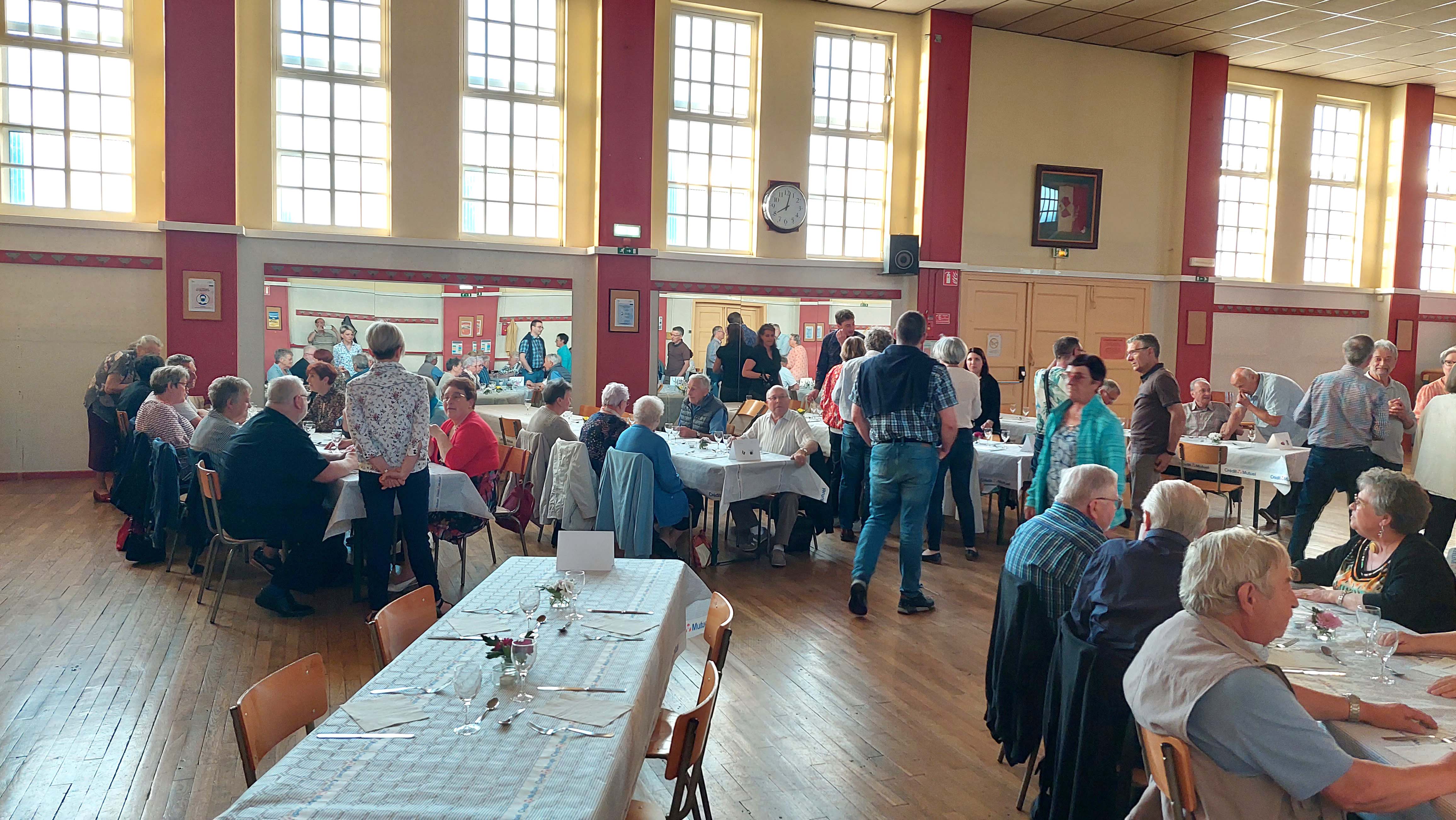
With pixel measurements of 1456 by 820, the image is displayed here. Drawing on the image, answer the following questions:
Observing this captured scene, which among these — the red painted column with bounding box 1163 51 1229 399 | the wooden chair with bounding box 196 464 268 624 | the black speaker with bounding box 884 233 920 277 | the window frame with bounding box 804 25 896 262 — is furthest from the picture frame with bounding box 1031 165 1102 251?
the wooden chair with bounding box 196 464 268 624

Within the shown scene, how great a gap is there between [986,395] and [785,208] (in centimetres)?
422

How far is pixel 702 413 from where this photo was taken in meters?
7.36

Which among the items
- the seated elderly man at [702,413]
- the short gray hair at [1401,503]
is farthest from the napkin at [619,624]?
the seated elderly man at [702,413]

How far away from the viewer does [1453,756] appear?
6.36 ft

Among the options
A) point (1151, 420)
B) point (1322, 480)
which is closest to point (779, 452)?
point (1151, 420)

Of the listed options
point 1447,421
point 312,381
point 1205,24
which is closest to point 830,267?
point 1205,24

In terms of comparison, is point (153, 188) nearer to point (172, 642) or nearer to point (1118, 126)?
point (172, 642)

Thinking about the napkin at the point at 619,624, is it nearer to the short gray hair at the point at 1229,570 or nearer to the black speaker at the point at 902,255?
the short gray hair at the point at 1229,570

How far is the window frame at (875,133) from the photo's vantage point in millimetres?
11133

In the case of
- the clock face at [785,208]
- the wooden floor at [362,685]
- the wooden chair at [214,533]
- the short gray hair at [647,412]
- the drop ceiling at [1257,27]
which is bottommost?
the wooden floor at [362,685]

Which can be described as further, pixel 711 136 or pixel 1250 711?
pixel 711 136

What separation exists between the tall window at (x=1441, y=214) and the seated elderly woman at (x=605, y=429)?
13.6m

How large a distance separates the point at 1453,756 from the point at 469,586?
4892mm

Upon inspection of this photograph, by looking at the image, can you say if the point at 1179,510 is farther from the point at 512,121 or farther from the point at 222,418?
the point at 512,121
